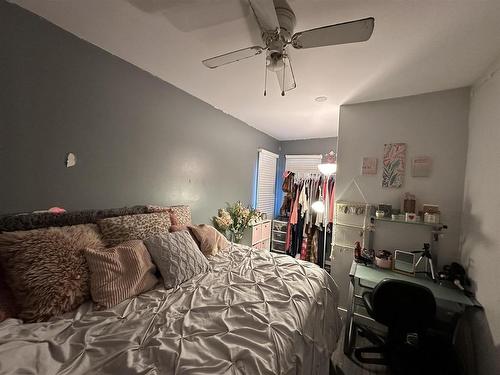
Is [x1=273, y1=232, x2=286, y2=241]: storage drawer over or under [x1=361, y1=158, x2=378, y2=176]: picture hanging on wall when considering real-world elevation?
under

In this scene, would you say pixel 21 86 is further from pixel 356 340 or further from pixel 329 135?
pixel 329 135

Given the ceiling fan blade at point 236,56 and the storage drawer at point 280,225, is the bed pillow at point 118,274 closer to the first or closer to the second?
the ceiling fan blade at point 236,56

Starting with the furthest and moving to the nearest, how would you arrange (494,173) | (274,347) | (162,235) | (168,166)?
(168,166)
(162,235)
(494,173)
(274,347)

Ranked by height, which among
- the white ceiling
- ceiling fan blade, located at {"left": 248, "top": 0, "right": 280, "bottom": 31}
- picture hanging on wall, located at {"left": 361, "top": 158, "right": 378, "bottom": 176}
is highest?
the white ceiling

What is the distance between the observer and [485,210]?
1567mm

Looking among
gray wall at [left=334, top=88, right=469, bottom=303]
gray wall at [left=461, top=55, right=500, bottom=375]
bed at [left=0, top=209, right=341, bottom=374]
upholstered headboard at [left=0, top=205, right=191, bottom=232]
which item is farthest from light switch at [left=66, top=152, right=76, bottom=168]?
gray wall at [left=461, top=55, right=500, bottom=375]

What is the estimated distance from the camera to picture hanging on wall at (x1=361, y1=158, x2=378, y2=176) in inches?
93.0

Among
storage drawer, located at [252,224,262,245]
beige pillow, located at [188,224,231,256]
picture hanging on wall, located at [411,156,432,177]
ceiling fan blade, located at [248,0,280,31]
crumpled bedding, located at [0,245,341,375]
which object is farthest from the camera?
storage drawer, located at [252,224,262,245]

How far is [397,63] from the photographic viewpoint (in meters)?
1.66

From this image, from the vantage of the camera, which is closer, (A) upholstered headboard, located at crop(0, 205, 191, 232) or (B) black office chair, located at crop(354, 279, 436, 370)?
(A) upholstered headboard, located at crop(0, 205, 191, 232)

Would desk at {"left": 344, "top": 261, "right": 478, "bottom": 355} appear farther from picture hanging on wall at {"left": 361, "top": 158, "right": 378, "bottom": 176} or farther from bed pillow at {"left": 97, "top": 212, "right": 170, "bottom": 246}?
bed pillow at {"left": 97, "top": 212, "right": 170, "bottom": 246}

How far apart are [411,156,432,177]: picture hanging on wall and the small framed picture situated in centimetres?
80

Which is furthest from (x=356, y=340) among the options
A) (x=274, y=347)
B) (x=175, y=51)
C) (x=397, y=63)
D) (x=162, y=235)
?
(x=175, y=51)

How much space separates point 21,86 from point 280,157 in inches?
155
